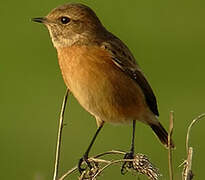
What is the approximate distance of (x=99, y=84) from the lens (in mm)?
7625

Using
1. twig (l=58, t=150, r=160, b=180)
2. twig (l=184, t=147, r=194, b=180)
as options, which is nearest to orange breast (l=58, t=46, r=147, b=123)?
twig (l=58, t=150, r=160, b=180)

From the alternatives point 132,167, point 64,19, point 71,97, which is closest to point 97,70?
point 64,19

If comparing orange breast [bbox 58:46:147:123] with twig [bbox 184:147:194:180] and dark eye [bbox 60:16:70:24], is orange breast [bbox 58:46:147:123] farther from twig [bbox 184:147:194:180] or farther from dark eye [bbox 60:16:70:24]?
twig [bbox 184:147:194:180]

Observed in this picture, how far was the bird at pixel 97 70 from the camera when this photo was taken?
25.1 ft

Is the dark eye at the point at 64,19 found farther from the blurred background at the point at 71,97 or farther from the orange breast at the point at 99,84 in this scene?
the blurred background at the point at 71,97

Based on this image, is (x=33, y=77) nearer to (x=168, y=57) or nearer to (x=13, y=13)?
(x=168, y=57)

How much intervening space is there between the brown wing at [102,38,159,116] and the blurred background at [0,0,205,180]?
3556 millimetres

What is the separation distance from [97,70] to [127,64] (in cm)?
44

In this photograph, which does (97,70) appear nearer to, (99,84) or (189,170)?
(99,84)

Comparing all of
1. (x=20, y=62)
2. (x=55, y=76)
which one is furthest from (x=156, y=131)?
(x=20, y=62)

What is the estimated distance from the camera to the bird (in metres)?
7.66

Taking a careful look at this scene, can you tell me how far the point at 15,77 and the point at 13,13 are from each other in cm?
498

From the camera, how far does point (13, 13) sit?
79.0 feet

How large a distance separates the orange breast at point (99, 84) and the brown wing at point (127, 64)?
2.2 inches
